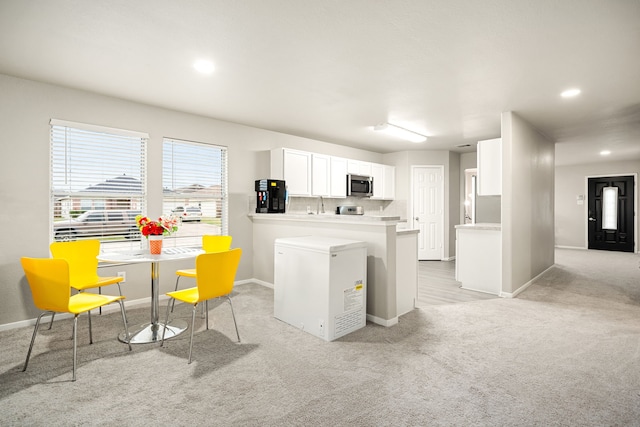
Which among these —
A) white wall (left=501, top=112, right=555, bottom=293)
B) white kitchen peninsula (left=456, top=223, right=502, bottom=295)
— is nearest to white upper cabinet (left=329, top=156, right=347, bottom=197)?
white kitchen peninsula (left=456, top=223, right=502, bottom=295)

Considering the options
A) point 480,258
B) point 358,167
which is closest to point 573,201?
point 480,258

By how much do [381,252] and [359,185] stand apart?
3.56 m

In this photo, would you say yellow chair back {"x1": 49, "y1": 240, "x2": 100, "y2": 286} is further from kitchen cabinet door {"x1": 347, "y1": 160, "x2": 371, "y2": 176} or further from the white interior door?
the white interior door

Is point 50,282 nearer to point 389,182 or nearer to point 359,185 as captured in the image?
point 359,185

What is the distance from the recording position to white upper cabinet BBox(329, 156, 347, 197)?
6125 millimetres

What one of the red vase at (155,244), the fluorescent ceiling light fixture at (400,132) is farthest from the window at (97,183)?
the fluorescent ceiling light fixture at (400,132)

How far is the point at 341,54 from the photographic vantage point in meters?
2.80

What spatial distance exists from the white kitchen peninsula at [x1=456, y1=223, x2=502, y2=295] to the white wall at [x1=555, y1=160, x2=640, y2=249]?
666 centimetres

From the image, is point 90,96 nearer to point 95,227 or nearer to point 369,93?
point 95,227

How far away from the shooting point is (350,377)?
7.33ft

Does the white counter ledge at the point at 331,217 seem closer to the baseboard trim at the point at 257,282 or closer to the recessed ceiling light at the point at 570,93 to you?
the baseboard trim at the point at 257,282

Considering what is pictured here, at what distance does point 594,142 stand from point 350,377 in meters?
7.23

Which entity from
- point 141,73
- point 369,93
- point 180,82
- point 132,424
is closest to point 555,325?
point 369,93

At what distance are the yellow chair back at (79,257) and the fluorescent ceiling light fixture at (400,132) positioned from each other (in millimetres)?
4111
